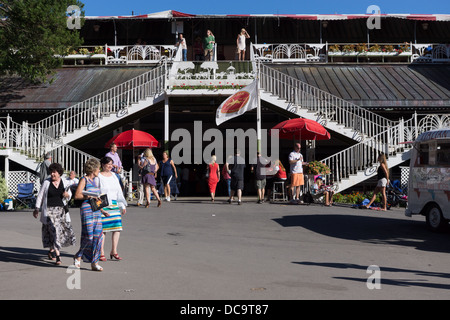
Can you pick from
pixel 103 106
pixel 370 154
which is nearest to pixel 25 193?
pixel 103 106

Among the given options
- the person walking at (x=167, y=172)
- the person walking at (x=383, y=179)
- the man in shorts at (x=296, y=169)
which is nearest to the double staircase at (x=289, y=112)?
the man in shorts at (x=296, y=169)

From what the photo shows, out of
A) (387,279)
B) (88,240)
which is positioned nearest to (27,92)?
(88,240)

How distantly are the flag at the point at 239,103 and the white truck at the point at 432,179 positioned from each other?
7765 millimetres

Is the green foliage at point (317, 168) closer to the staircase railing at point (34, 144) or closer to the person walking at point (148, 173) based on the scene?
the person walking at point (148, 173)

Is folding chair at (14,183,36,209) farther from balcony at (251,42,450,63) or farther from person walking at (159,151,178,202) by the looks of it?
balcony at (251,42,450,63)

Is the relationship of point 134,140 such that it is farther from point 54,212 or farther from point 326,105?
point 54,212

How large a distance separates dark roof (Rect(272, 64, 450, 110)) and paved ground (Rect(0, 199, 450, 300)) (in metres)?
9.61

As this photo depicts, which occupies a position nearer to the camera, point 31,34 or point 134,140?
point 134,140

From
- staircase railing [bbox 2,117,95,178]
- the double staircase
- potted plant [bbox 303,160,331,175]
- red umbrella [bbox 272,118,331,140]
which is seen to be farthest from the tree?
potted plant [bbox 303,160,331,175]

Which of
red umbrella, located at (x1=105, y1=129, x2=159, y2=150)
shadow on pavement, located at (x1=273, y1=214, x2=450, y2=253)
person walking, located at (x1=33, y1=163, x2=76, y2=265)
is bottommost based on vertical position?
shadow on pavement, located at (x1=273, y1=214, x2=450, y2=253)

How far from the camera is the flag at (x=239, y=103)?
64.1 ft

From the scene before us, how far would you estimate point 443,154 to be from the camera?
12.1 m

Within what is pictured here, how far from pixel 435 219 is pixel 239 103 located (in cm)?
929

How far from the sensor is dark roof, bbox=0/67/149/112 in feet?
79.2
